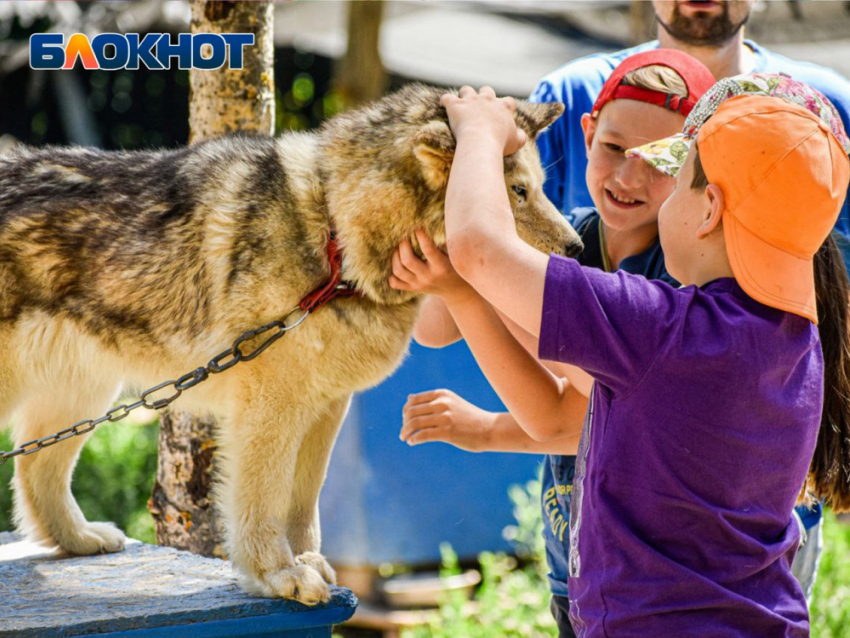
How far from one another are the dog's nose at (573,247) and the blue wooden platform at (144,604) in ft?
3.95

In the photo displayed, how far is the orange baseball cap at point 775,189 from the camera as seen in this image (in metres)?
1.86

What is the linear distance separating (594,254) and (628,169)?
1.13ft

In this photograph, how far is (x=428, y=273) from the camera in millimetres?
2545

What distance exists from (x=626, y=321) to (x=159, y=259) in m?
1.74

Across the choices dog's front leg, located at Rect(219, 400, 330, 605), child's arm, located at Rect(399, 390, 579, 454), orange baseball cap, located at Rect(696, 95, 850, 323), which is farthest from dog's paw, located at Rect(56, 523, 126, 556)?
orange baseball cap, located at Rect(696, 95, 850, 323)

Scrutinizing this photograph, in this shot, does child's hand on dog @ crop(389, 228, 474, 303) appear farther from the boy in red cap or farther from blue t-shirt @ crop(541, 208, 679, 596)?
blue t-shirt @ crop(541, 208, 679, 596)

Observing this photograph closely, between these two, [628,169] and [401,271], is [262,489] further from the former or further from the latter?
Result: [628,169]

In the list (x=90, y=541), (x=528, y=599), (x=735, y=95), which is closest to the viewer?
(x=735, y=95)

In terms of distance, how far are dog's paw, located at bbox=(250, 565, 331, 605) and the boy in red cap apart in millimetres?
494

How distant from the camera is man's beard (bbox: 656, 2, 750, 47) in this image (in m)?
3.51

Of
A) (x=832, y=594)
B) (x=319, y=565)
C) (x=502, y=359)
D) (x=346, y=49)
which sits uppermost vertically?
(x=346, y=49)

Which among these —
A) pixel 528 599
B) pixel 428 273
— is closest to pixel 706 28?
pixel 428 273

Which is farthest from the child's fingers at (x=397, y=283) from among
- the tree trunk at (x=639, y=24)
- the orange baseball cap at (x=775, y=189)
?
the tree trunk at (x=639, y=24)

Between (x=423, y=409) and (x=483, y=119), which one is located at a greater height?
(x=483, y=119)
